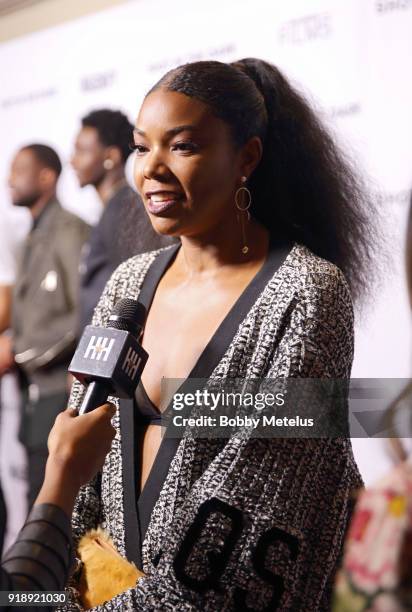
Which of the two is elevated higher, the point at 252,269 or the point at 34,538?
the point at 252,269

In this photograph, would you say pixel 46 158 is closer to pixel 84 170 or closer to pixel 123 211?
pixel 84 170

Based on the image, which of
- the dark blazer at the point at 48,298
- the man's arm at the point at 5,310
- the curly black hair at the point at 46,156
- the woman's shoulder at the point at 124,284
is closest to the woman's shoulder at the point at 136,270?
the woman's shoulder at the point at 124,284

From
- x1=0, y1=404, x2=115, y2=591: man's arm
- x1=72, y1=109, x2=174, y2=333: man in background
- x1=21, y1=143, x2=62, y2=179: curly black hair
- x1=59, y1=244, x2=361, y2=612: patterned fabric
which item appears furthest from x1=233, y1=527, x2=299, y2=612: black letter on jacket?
x1=21, y1=143, x2=62, y2=179: curly black hair

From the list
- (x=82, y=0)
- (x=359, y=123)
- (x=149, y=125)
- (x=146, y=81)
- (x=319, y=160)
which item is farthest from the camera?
(x=82, y=0)

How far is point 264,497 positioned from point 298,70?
1233 millimetres

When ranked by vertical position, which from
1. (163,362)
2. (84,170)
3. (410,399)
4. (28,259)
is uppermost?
(84,170)

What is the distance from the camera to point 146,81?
254cm

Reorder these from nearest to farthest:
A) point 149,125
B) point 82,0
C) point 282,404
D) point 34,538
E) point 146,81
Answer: point 34,538 → point 282,404 → point 149,125 → point 146,81 → point 82,0

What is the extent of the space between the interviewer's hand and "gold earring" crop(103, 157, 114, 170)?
4.98 ft

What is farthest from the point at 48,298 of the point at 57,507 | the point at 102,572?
the point at 57,507

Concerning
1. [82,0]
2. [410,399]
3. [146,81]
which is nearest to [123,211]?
[146,81]

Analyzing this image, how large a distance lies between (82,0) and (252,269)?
1585mm

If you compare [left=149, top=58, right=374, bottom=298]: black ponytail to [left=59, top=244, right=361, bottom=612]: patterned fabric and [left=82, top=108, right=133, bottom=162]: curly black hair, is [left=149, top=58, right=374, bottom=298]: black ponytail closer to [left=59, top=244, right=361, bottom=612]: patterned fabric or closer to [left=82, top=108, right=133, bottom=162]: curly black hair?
[left=59, top=244, right=361, bottom=612]: patterned fabric

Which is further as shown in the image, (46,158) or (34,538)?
(46,158)
